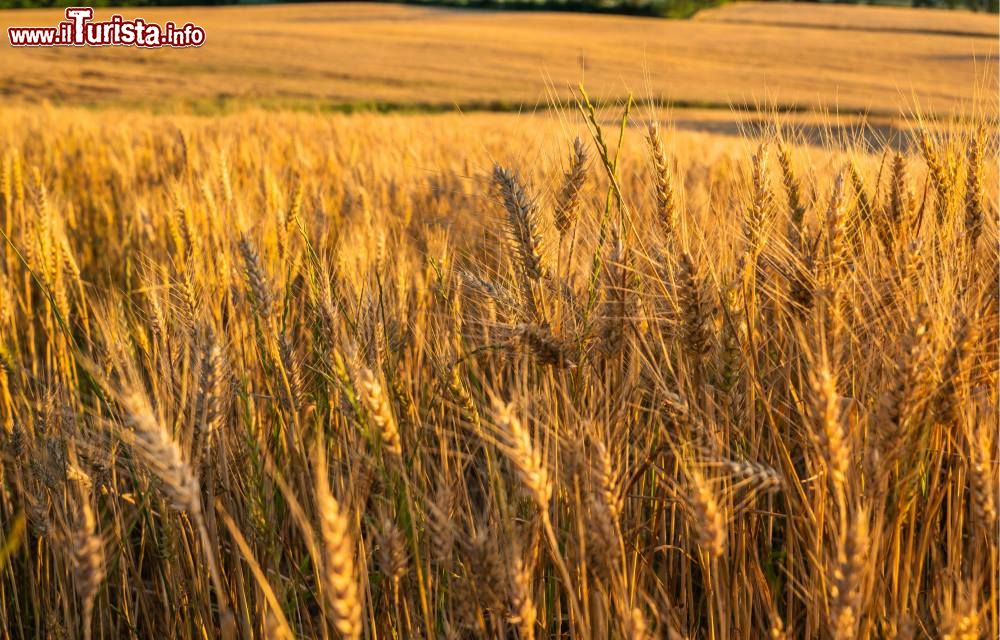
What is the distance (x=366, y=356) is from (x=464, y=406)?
0.23m

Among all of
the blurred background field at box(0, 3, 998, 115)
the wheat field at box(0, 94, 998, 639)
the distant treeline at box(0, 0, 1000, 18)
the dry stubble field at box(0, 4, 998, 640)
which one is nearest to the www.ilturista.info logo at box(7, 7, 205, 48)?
the dry stubble field at box(0, 4, 998, 640)

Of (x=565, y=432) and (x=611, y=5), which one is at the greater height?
(x=611, y=5)

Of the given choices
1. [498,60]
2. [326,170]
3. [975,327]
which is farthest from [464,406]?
[498,60]

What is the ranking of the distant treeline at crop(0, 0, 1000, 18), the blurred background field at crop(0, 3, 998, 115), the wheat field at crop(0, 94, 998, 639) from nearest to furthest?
the wheat field at crop(0, 94, 998, 639) → the blurred background field at crop(0, 3, 998, 115) → the distant treeline at crop(0, 0, 1000, 18)

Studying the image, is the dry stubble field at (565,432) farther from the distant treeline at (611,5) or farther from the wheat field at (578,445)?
the distant treeline at (611,5)

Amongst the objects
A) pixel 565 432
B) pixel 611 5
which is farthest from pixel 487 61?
pixel 565 432

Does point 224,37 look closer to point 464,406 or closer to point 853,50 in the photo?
point 853,50

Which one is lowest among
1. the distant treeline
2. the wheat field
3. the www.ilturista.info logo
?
the wheat field

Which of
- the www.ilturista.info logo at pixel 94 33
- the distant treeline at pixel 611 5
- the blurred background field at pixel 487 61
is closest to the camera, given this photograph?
the www.ilturista.info logo at pixel 94 33

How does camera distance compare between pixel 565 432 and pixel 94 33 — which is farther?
pixel 94 33

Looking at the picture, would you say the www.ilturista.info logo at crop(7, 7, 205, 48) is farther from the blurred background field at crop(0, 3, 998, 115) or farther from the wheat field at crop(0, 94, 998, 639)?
the blurred background field at crop(0, 3, 998, 115)

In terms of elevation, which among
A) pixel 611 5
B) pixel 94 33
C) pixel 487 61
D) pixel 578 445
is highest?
pixel 611 5

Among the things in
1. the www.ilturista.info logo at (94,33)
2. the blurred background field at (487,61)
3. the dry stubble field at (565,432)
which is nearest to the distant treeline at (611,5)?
the blurred background field at (487,61)

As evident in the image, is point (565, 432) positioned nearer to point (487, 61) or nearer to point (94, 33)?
point (94, 33)
